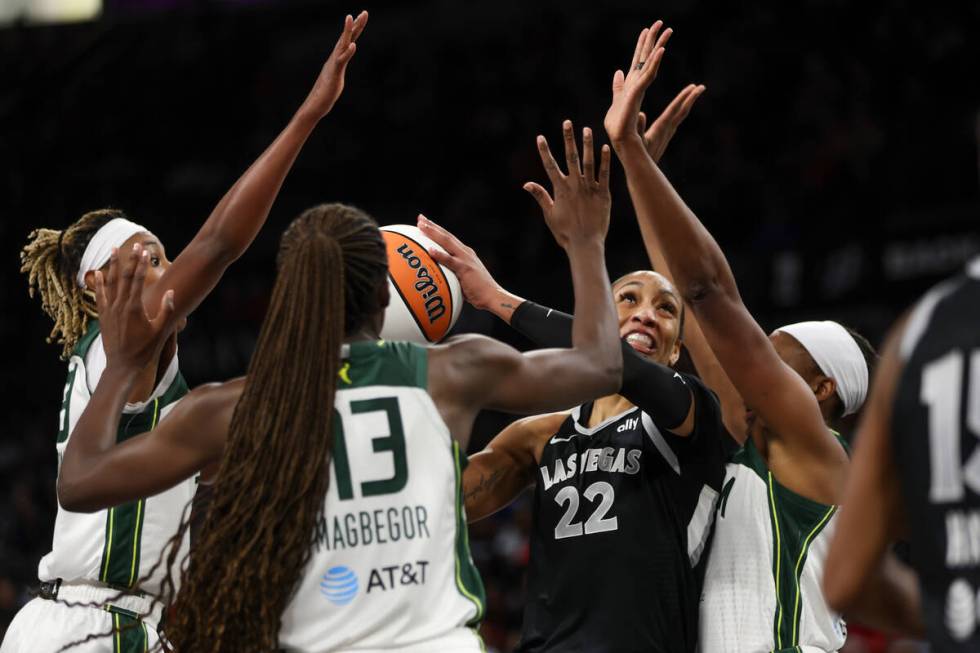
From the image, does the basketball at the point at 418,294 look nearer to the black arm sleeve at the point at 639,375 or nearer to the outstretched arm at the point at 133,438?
the black arm sleeve at the point at 639,375

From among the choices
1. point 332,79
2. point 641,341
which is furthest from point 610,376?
point 332,79

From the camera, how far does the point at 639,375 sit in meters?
3.61

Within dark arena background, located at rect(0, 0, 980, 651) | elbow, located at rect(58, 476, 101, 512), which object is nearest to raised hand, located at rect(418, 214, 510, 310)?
elbow, located at rect(58, 476, 101, 512)

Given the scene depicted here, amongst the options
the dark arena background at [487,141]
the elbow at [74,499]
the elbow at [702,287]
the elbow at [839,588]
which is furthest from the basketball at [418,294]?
the dark arena background at [487,141]

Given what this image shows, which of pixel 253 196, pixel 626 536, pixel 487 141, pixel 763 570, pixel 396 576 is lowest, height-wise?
pixel 763 570

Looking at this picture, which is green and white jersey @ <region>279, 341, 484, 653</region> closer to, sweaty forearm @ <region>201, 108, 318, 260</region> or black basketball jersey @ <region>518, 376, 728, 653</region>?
black basketball jersey @ <region>518, 376, 728, 653</region>

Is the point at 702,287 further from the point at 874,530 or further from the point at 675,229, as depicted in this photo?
the point at 874,530

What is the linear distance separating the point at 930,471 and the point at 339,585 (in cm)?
132

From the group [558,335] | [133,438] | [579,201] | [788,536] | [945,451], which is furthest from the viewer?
[788,536]

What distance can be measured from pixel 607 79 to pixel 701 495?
366 inches

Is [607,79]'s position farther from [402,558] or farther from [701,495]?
[402,558]

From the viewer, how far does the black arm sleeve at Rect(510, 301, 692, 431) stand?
3621 millimetres

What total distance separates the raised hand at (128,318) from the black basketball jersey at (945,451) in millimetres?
1857

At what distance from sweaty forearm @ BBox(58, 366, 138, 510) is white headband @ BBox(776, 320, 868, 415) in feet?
7.04
